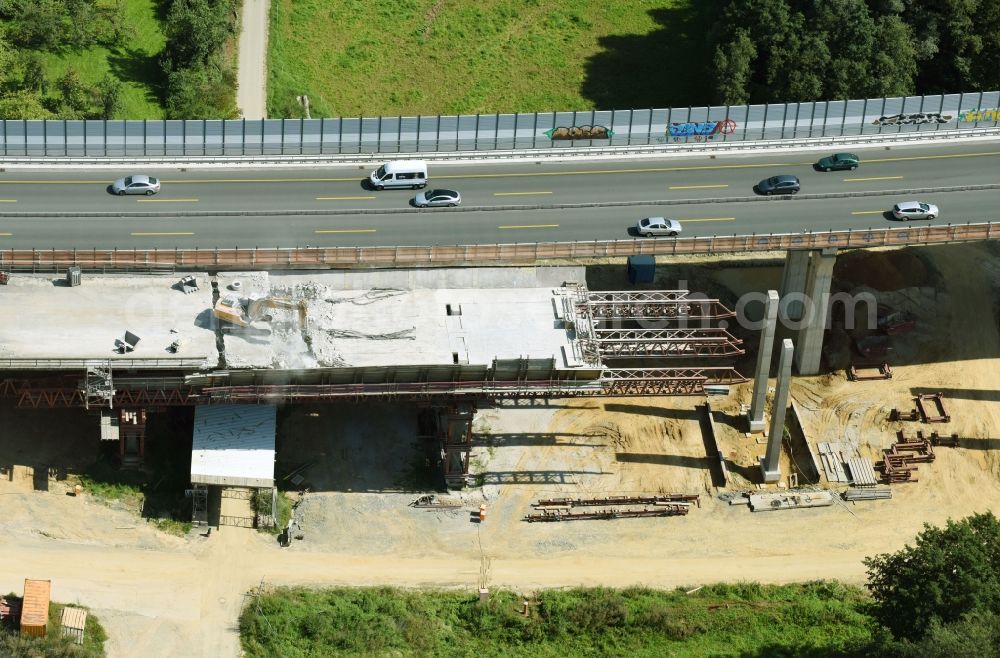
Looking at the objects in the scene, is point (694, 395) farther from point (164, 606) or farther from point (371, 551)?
point (164, 606)

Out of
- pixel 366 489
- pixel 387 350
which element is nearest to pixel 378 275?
pixel 387 350

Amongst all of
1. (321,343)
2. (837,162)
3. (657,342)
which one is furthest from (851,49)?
(321,343)

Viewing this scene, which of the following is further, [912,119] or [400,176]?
[912,119]

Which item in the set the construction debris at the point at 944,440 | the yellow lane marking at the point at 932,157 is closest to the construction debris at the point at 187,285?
the yellow lane marking at the point at 932,157

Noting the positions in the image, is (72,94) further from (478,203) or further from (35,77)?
(478,203)

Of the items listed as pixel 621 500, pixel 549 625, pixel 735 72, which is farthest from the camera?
pixel 735 72

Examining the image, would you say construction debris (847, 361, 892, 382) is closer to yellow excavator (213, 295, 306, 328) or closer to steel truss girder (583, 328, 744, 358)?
steel truss girder (583, 328, 744, 358)
